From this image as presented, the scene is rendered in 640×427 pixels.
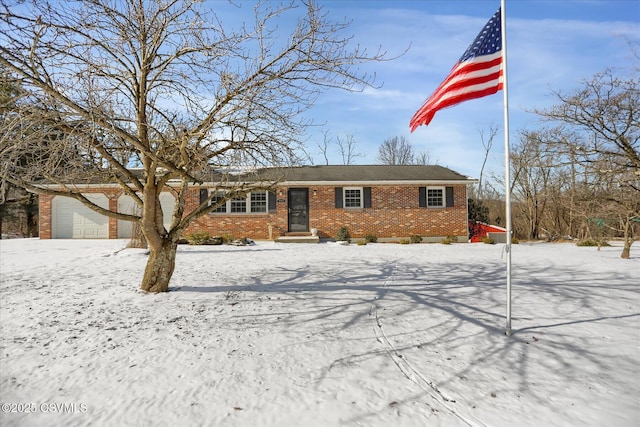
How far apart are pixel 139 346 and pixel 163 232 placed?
8.54ft

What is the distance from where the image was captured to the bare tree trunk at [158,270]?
20.8 feet


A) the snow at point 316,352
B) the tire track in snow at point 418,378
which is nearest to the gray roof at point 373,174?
the snow at point 316,352

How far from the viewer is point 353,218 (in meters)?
17.5

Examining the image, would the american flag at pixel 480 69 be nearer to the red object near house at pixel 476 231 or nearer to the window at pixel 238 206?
the window at pixel 238 206

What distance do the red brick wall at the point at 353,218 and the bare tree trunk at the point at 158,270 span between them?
10.8 meters

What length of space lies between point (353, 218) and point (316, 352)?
13.5 m

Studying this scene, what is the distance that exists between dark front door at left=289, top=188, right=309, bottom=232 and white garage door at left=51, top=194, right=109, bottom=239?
9068mm

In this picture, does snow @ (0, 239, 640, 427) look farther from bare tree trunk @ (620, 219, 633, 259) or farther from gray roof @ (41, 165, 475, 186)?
gray roof @ (41, 165, 475, 186)

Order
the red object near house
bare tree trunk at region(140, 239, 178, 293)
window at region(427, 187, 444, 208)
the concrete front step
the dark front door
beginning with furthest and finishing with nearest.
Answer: the red object near house < window at region(427, 187, 444, 208) < the dark front door < the concrete front step < bare tree trunk at region(140, 239, 178, 293)

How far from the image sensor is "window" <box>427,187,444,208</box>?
58.5 ft

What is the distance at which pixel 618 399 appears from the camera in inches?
131

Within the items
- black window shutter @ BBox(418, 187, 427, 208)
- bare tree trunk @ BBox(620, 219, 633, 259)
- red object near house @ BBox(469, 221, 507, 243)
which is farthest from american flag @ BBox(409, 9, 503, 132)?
red object near house @ BBox(469, 221, 507, 243)

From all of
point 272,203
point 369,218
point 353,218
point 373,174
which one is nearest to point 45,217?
point 272,203

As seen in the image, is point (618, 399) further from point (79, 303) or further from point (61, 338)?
point (79, 303)
